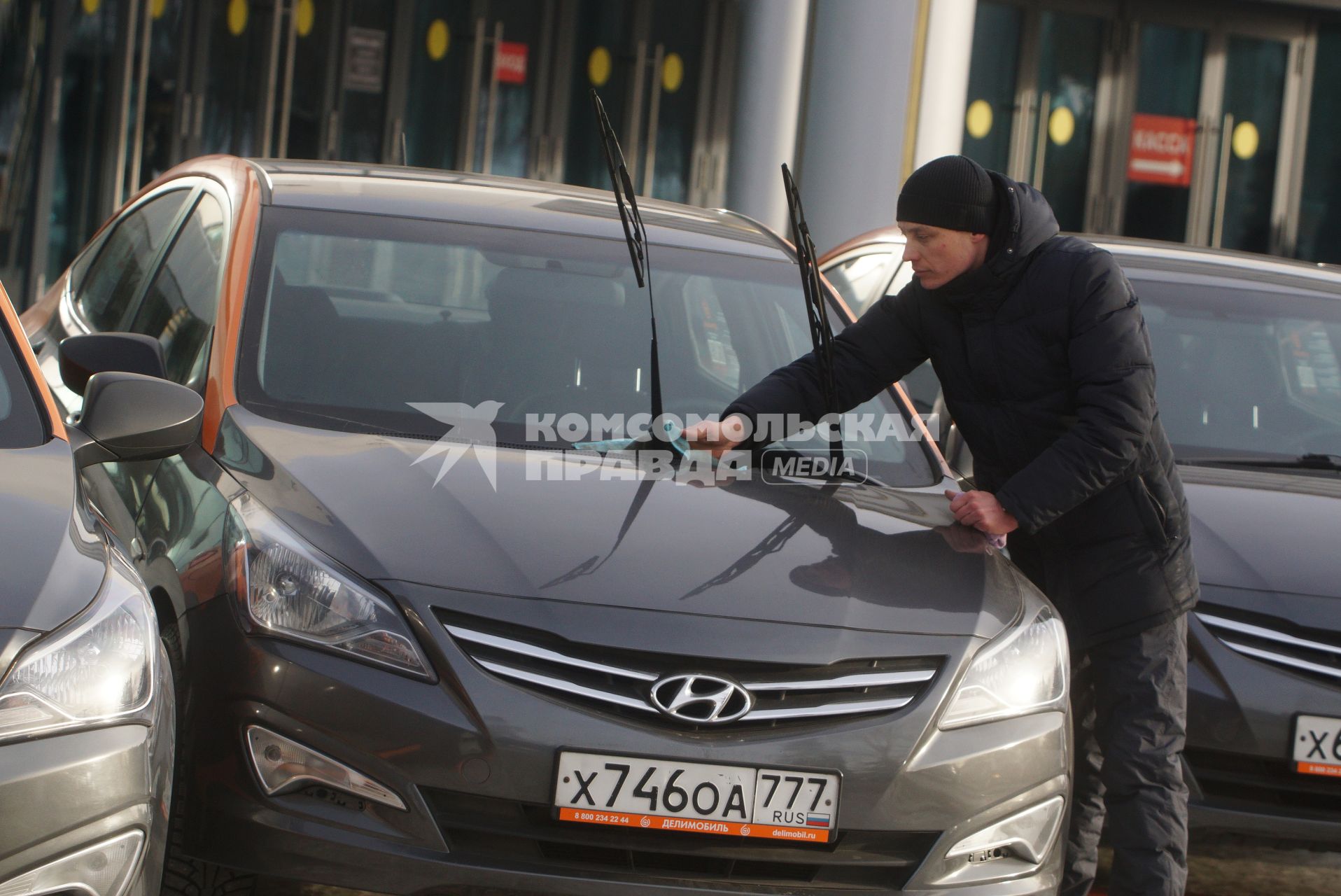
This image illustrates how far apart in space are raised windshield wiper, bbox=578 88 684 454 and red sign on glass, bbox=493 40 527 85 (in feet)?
33.2

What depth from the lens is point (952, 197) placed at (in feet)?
11.5

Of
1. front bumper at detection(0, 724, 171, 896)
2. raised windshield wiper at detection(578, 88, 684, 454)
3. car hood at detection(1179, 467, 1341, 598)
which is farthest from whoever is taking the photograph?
car hood at detection(1179, 467, 1341, 598)

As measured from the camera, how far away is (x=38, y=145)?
41.0ft

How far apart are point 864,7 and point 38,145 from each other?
20.2ft

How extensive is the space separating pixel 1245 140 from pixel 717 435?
13.5 m

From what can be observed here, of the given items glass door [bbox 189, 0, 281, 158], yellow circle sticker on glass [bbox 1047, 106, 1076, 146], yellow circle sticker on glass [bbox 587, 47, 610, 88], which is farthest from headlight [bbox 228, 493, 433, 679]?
yellow circle sticker on glass [bbox 1047, 106, 1076, 146]

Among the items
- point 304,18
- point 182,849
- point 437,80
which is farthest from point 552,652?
point 437,80

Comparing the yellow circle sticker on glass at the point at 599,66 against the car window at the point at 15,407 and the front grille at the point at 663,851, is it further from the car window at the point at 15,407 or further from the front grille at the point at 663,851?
the front grille at the point at 663,851

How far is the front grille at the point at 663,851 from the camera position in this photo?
2.81 m

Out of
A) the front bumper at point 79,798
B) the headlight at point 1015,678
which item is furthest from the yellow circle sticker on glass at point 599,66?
the front bumper at point 79,798

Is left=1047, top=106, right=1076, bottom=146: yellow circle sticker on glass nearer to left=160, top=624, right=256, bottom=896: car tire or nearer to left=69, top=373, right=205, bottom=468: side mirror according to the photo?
left=69, top=373, right=205, bottom=468: side mirror

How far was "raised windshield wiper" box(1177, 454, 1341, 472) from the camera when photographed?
15.4 ft

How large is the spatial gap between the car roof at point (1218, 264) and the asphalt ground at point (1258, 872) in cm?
175

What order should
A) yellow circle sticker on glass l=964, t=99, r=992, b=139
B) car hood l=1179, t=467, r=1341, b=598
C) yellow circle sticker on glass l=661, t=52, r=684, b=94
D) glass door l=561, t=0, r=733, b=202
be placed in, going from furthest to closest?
yellow circle sticker on glass l=964, t=99, r=992, b=139
yellow circle sticker on glass l=661, t=52, r=684, b=94
glass door l=561, t=0, r=733, b=202
car hood l=1179, t=467, r=1341, b=598
